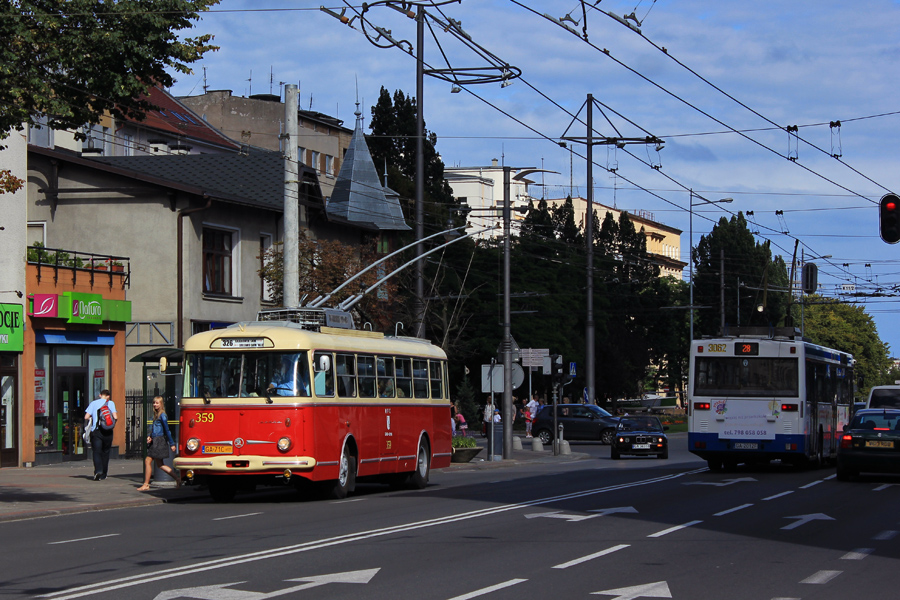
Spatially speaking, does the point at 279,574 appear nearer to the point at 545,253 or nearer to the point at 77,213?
the point at 77,213

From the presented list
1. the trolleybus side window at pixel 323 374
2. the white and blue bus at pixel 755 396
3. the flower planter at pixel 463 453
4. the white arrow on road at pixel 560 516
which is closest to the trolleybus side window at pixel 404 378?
the trolleybus side window at pixel 323 374

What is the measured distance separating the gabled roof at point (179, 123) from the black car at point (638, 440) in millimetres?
26704

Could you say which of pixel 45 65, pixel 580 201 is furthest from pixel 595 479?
pixel 580 201

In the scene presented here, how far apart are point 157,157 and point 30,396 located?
54.1 feet

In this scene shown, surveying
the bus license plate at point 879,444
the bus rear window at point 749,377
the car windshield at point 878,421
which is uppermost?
the bus rear window at point 749,377

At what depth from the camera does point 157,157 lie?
4347 cm

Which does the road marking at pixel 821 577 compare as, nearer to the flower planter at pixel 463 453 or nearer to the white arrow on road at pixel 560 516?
the white arrow on road at pixel 560 516

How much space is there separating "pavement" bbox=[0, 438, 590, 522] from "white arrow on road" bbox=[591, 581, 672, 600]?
1021cm

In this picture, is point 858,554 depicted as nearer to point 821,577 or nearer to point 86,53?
point 821,577

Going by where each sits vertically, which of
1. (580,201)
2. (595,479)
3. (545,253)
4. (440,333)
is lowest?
(595,479)

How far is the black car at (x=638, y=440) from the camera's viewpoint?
37844 millimetres

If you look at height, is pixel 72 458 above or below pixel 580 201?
below

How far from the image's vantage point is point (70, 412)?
3092 cm

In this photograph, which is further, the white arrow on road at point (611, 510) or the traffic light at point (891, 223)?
the traffic light at point (891, 223)
